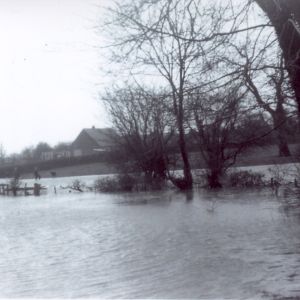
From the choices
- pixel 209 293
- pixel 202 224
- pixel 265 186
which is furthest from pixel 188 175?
pixel 209 293

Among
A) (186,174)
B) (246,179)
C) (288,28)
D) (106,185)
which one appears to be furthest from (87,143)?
(288,28)

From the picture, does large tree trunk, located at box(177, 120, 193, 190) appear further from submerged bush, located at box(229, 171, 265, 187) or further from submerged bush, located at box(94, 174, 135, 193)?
submerged bush, located at box(94, 174, 135, 193)

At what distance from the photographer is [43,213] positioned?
2466cm

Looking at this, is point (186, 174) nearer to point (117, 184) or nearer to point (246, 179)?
point (246, 179)

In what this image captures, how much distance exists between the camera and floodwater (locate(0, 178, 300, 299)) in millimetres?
8234

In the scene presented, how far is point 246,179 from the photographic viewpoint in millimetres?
33375

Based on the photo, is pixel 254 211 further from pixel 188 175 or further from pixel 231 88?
pixel 188 175

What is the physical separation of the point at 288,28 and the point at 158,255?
5.31 m

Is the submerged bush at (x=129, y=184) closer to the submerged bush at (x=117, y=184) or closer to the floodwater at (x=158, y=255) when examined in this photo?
the submerged bush at (x=117, y=184)

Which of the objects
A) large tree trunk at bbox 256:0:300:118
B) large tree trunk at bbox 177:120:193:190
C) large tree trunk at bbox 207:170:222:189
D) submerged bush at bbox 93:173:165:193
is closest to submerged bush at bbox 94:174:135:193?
submerged bush at bbox 93:173:165:193

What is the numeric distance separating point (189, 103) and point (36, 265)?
4.51 metres

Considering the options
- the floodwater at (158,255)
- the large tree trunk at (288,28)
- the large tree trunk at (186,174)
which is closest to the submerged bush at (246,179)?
the large tree trunk at (186,174)

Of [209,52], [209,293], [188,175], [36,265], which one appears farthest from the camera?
[188,175]

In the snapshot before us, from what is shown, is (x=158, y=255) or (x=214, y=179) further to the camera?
(x=214, y=179)
